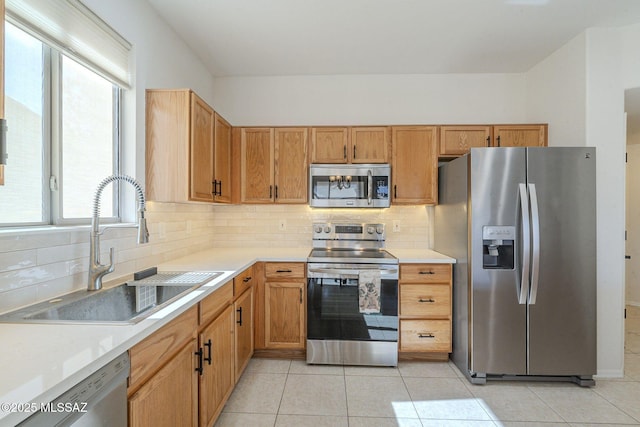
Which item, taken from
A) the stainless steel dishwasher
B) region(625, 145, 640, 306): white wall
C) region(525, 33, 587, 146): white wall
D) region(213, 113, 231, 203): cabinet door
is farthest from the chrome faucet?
region(625, 145, 640, 306): white wall

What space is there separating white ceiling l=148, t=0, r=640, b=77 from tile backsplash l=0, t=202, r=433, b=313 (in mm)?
1423

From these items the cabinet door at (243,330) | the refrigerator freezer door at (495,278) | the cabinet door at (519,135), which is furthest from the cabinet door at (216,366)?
the cabinet door at (519,135)

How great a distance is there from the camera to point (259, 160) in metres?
2.95

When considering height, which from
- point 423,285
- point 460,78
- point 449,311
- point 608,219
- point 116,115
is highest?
point 460,78

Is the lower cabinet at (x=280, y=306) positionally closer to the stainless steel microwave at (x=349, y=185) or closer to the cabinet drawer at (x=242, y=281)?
the cabinet drawer at (x=242, y=281)

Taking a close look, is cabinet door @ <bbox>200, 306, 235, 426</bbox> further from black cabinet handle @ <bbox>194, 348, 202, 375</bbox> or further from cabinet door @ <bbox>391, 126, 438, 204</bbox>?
cabinet door @ <bbox>391, 126, 438, 204</bbox>

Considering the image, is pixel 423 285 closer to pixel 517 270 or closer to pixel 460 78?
pixel 517 270

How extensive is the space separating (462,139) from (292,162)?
1.64 metres

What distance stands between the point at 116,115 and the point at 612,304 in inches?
152

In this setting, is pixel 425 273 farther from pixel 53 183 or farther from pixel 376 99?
pixel 53 183

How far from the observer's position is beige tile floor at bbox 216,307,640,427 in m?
1.87

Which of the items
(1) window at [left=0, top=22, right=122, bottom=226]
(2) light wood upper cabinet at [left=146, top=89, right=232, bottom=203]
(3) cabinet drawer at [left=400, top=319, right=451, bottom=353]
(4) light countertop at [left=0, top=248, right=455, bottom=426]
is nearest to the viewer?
(4) light countertop at [left=0, top=248, right=455, bottom=426]

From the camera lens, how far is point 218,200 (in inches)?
102

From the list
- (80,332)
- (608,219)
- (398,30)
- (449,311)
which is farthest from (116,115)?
(608,219)
